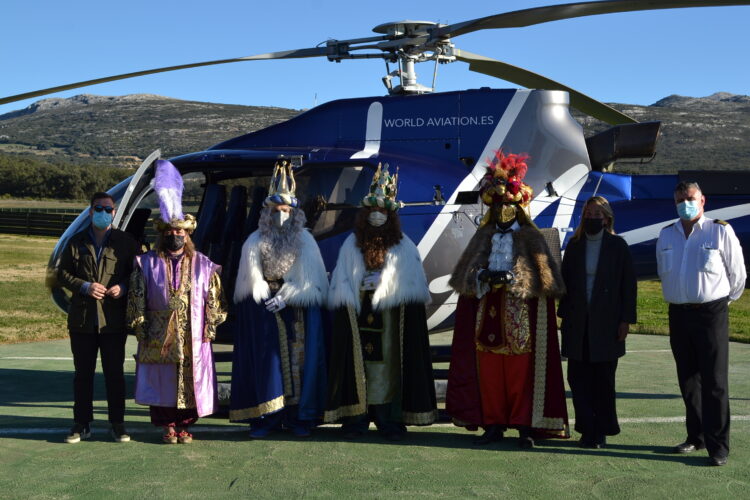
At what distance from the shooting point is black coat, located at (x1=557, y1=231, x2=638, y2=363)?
5375 millimetres

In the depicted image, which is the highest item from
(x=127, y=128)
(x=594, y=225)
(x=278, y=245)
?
(x=127, y=128)

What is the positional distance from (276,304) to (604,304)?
2223 millimetres

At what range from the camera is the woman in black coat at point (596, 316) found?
5387 millimetres

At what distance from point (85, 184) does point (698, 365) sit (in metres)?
60.8

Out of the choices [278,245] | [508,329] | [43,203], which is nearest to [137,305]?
[278,245]

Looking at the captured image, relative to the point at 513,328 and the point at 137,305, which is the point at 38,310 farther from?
the point at 513,328

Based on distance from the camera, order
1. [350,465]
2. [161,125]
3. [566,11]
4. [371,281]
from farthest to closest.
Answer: [161,125] < [566,11] < [371,281] < [350,465]

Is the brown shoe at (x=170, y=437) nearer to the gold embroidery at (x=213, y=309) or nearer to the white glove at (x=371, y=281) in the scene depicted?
the gold embroidery at (x=213, y=309)

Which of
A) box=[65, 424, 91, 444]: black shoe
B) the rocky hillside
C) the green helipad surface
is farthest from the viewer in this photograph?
the rocky hillside

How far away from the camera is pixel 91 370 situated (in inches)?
225

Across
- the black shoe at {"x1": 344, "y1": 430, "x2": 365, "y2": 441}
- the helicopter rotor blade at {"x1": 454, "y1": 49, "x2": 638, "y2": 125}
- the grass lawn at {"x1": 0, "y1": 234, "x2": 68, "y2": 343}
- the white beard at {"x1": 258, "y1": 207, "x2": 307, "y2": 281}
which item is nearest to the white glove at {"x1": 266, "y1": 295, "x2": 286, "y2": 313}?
the white beard at {"x1": 258, "y1": 207, "x2": 307, "y2": 281}

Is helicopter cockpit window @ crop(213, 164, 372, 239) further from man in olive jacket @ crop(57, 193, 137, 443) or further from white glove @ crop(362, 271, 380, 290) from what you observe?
man in olive jacket @ crop(57, 193, 137, 443)

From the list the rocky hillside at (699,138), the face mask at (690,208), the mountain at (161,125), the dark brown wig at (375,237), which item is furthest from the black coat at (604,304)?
the mountain at (161,125)

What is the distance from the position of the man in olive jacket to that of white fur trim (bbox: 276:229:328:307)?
3.75 feet
